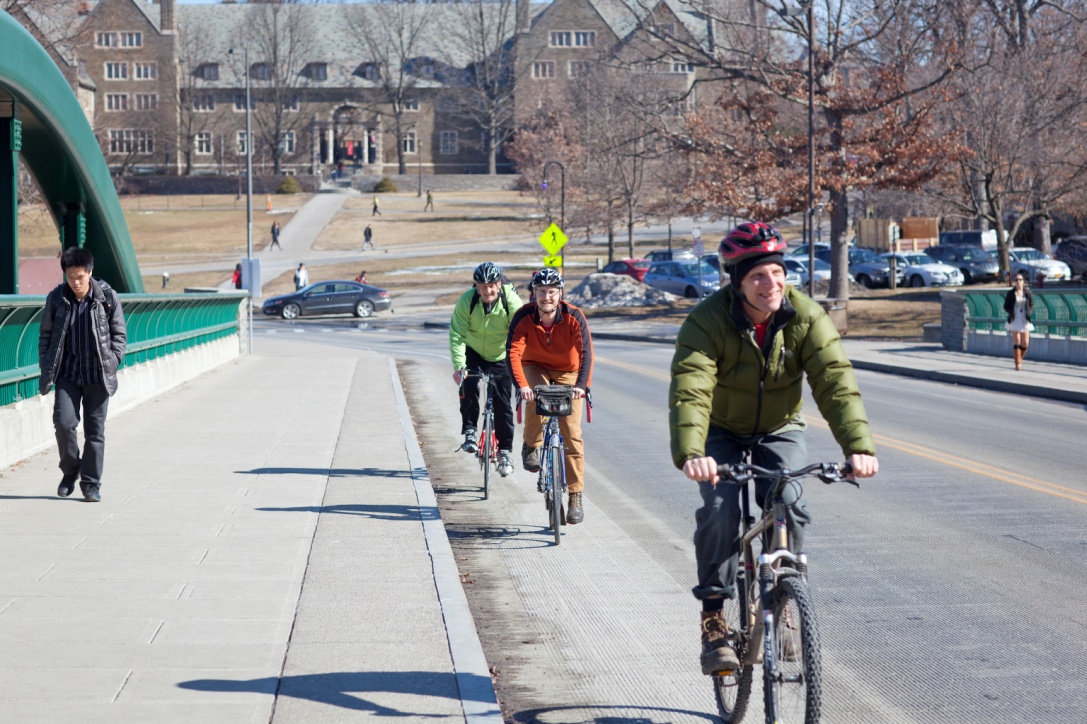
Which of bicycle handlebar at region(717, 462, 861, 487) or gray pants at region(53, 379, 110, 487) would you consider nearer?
bicycle handlebar at region(717, 462, 861, 487)

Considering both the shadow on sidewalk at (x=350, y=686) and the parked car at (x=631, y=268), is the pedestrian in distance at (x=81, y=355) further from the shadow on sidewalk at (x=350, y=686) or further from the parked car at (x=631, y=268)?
the parked car at (x=631, y=268)

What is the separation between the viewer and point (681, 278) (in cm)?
5134

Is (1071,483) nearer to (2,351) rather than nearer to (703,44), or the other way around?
(2,351)

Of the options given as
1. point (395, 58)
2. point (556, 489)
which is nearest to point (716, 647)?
point (556, 489)

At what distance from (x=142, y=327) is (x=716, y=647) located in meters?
14.9

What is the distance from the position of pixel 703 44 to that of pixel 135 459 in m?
30.3

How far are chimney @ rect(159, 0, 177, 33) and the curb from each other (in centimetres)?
10817

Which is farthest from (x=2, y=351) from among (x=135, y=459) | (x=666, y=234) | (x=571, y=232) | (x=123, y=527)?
(x=666, y=234)

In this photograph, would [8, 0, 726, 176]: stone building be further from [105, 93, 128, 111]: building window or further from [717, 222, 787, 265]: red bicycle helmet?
[717, 222, 787, 265]: red bicycle helmet

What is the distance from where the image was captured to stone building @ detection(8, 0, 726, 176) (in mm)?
108375

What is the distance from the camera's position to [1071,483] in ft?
36.4

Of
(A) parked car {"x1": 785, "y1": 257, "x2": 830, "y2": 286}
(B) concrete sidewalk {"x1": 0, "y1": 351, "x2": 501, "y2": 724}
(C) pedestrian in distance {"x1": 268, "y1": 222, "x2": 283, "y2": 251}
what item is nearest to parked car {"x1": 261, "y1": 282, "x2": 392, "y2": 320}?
(A) parked car {"x1": 785, "y1": 257, "x2": 830, "y2": 286}

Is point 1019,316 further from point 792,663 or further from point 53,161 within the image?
point 792,663

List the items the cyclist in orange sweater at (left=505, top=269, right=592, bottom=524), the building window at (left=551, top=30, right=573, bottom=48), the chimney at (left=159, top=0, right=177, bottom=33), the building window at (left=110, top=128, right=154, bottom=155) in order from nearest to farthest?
the cyclist in orange sweater at (left=505, top=269, right=592, bottom=524), the building window at (left=110, top=128, right=154, bottom=155), the building window at (left=551, top=30, right=573, bottom=48), the chimney at (left=159, top=0, right=177, bottom=33)
